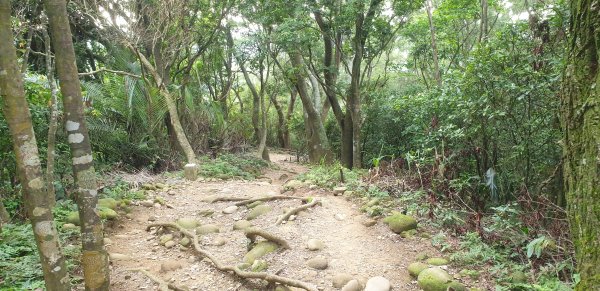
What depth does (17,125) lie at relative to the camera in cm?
243

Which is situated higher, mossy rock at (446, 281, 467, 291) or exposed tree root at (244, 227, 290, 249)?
exposed tree root at (244, 227, 290, 249)

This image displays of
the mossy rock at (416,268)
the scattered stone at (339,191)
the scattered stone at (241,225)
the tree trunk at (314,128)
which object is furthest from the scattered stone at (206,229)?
the tree trunk at (314,128)

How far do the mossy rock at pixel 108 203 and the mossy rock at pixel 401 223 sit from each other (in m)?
3.90

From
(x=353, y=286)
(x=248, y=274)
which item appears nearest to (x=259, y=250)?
(x=248, y=274)

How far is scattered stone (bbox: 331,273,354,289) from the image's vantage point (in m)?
3.36

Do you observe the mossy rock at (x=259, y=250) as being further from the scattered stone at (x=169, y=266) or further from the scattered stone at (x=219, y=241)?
the scattered stone at (x=169, y=266)

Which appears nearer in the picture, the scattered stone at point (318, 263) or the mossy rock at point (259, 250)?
the scattered stone at point (318, 263)

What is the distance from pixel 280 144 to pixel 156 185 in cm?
1290

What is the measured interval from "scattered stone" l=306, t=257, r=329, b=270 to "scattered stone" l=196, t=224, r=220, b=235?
175 cm

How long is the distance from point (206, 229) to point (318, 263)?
1.92 metres

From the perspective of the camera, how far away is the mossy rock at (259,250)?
397 cm

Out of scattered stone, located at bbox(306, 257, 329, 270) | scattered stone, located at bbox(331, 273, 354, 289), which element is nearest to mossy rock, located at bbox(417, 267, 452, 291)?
scattered stone, located at bbox(331, 273, 354, 289)

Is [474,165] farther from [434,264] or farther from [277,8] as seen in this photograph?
[277,8]

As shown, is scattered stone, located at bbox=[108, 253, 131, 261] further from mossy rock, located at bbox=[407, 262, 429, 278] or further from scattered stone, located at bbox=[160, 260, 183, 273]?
mossy rock, located at bbox=[407, 262, 429, 278]
